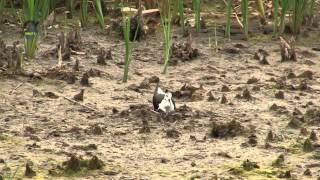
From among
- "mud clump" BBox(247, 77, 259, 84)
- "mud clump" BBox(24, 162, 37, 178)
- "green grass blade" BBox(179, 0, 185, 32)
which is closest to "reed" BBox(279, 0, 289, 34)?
"green grass blade" BBox(179, 0, 185, 32)

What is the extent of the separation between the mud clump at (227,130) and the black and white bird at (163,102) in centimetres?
30

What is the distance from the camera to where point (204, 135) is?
3.93m

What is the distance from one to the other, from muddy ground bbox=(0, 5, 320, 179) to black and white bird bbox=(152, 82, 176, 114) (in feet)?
0.16

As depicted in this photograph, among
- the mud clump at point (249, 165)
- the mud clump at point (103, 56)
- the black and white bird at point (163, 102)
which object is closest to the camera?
the mud clump at point (249, 165)

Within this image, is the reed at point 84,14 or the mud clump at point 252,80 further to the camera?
the reed at point 84,14

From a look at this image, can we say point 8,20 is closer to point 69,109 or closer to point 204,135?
point 69,109

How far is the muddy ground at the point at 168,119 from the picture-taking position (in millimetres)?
3512

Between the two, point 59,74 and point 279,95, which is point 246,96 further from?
point 59,74

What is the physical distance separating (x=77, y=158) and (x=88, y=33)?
2.48 m

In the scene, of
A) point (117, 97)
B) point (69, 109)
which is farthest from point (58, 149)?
point (117, 97)

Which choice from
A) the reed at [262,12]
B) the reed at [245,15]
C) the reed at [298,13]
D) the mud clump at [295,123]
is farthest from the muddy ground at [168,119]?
the reed at [262,12]

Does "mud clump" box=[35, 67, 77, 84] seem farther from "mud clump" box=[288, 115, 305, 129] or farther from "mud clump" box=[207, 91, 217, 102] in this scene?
"mud clump" box=[288, 115, 305, 129]

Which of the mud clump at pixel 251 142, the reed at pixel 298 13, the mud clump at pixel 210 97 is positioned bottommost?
the mud clump at pixel 251 142

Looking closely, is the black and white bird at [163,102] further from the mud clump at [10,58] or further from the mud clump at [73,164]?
the mud clump at [10,58]
